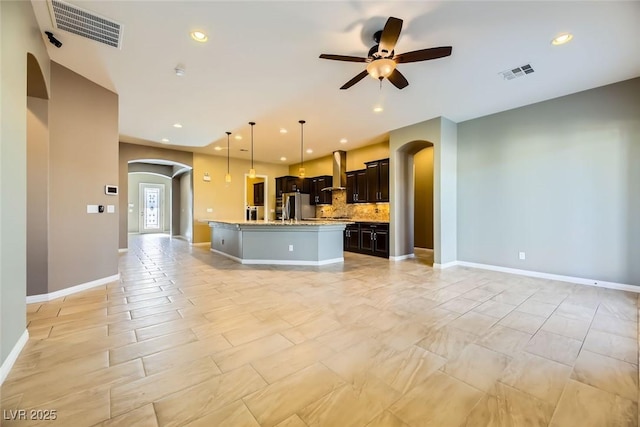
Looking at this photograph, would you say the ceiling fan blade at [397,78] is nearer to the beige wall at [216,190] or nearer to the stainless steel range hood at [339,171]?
the stainless steel range hood at [339,171]

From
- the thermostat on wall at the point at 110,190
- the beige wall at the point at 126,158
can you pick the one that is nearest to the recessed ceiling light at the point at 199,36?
the thermostat on wall at the point at 110,190

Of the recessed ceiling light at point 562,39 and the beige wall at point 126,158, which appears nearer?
the recessed ceiling light at point 562,39

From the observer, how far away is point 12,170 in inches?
73.8

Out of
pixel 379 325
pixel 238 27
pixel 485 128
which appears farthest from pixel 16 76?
pixel 485 128

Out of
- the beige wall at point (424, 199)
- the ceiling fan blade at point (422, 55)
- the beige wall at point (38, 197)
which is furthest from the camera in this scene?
the beige wall at point (424, 199)

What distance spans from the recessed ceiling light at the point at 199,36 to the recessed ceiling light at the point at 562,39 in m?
3.66

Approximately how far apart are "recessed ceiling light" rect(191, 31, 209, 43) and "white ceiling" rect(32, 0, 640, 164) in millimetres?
58

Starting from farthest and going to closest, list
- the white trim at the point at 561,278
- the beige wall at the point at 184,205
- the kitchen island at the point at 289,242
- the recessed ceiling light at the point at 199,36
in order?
→ the beige wall at the point at 184,205, the kitchen island at the point at 289,242, the white trim at the point at 561,278, the recessed ceiling light at the point at 199,36

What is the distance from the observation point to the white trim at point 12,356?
5.54ft

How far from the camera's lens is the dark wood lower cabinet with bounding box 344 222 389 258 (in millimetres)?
6232

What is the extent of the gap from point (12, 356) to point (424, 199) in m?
7.85

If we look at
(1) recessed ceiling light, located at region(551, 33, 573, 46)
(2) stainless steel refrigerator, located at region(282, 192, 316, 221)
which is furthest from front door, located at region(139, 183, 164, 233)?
(1) recessed ceiling light, located at region(551, 33, 573, 46)

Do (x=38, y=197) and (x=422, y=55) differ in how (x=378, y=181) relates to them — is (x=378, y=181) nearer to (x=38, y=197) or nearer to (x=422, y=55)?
(x=422, y=55)

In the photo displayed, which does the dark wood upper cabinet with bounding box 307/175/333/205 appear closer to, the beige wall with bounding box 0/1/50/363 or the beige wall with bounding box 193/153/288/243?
the beige wall with bounding box 193/153/288/243
